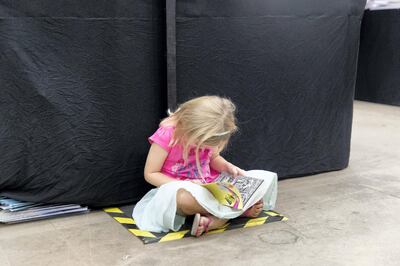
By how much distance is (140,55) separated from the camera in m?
3.12

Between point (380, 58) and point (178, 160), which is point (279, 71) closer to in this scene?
point (178, 160)

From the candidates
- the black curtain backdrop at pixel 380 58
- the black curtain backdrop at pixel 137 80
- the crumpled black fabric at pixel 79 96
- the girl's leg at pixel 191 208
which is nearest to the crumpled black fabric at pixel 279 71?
the black curtain backdrop at pixel 137 80

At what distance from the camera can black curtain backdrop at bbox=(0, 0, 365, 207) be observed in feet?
9.36

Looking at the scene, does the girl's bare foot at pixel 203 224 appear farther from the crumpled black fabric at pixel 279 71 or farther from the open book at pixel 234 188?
the crumpled black fabric at pixel 279 71

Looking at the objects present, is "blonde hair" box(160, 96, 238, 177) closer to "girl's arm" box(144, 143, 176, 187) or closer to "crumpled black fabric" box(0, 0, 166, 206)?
"girl's arm" box(144, 143, 176, 187)

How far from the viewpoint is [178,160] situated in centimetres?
301

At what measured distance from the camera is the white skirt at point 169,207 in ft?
9.09

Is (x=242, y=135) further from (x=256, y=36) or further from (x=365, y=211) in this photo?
(x=365, y=211)

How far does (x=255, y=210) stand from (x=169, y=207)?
59cm

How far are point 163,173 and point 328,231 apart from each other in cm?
103

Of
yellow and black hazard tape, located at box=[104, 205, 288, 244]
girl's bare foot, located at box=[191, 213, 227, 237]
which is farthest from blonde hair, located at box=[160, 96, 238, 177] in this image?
yellow and black hazard tape, located at box=[104, 205, 288, 244]

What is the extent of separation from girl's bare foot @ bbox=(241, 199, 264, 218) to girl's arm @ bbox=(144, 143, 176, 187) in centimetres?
53

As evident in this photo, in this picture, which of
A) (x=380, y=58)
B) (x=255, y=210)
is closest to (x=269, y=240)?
(x=255, y=210)

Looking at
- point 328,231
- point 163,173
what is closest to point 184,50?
point 163,173
